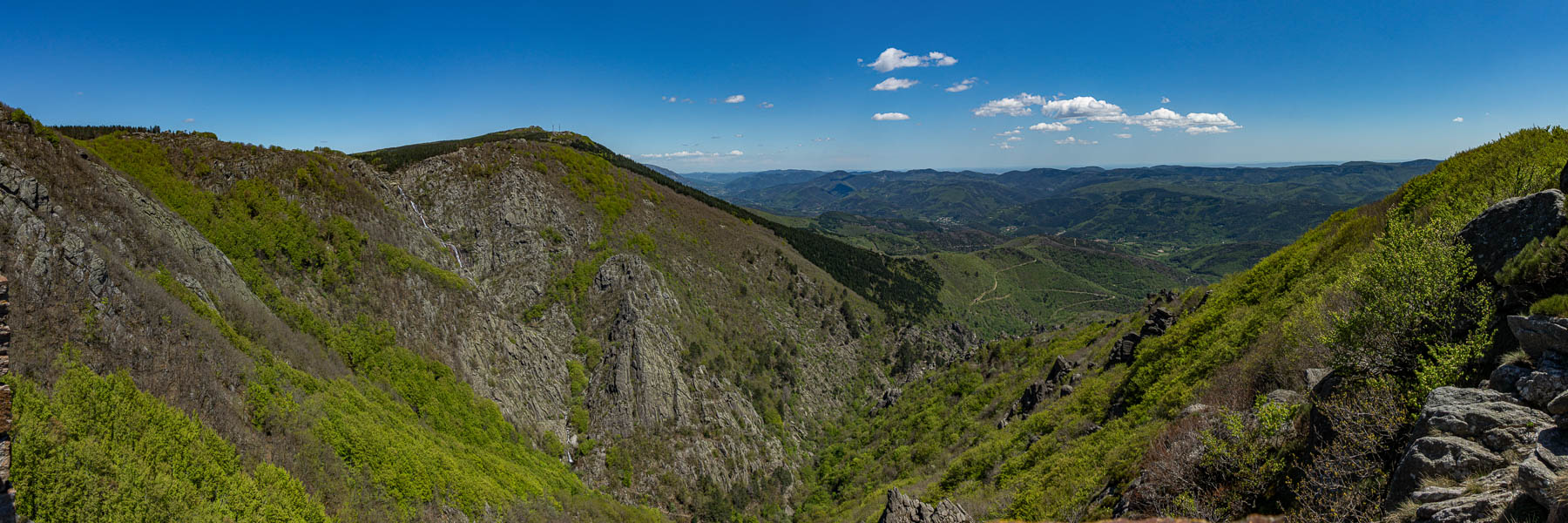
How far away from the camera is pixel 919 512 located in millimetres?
22766

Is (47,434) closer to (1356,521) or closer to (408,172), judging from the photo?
(1356,521)

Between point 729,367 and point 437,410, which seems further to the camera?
point 729,367

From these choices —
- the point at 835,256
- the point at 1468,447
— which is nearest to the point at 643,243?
the point at 835,256

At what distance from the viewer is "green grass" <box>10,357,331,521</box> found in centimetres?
1146

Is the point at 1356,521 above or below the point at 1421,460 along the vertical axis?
below

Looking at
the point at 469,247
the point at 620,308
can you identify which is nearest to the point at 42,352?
the point at 620,308

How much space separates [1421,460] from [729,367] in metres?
71.9

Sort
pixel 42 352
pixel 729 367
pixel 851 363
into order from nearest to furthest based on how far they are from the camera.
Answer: pixel 42 352 < pixel 729 367 < pixel 851 363

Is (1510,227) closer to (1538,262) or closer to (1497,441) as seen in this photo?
(1538,262)

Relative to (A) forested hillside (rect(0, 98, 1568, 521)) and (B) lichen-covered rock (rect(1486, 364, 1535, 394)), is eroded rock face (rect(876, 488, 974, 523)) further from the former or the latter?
(B) lichen-covered rock (rect(1486, 364, 1535, 394))

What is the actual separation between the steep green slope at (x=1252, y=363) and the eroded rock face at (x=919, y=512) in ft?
5.38

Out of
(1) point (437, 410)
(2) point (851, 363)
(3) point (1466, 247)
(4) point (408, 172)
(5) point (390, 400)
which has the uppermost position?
(4) point (408, 172)

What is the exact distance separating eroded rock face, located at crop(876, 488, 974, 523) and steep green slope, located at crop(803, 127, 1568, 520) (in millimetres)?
1639

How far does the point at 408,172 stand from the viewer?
253ft
